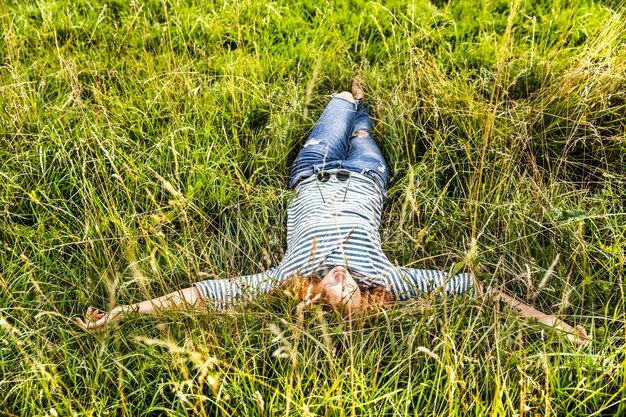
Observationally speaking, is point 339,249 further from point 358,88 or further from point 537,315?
point 358,88

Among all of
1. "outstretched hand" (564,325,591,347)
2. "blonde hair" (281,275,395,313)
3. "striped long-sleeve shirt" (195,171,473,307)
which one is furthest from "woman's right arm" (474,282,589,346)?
"blonde hair" (281,275,395,313)

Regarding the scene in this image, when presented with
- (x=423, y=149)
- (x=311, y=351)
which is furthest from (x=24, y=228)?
(x=423, y=149)

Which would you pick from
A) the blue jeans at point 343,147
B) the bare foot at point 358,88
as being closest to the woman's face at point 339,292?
the blue jeans at point 343,147

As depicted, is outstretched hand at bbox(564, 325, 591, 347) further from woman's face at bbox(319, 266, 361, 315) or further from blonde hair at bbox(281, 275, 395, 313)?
woman's face at bbox(319, 266, 361, 315)

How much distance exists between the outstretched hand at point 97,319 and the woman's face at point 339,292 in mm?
892

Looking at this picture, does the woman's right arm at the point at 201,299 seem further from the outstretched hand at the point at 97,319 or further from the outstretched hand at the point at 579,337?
the outstretched hand at the point at 579,337

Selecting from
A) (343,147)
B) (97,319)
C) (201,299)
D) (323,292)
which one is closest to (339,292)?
(323,292)

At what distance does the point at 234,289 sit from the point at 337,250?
21.1 inches

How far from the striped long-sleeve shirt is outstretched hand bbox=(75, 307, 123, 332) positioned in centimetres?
37

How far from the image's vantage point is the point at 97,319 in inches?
98.7

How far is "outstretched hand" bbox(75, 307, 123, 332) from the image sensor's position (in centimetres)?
231

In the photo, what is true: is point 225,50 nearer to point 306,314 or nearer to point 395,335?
point 306,314

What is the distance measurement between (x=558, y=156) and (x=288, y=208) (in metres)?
1.53

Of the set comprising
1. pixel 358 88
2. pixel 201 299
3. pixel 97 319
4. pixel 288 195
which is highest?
pixel 358 88
